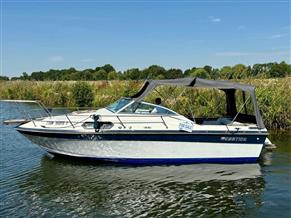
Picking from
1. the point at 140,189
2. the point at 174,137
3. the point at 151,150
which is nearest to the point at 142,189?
the point at 140,189

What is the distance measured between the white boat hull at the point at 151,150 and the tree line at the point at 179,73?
3.79 metres

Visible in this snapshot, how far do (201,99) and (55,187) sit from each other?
11831mm

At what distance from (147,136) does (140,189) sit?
2.53m

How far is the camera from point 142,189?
10.4 metres

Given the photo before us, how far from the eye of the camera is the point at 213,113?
760 inches

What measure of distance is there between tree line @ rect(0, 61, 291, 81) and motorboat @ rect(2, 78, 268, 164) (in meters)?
2.99

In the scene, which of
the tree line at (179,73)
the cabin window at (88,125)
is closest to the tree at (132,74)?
the tree line at (179,73)

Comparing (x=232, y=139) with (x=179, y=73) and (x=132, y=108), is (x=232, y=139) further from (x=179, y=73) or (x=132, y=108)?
(x=179, y=73)

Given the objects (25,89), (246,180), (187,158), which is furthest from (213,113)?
(25,89)

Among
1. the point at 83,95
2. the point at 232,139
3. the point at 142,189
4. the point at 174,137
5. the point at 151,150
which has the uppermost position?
the point at 83,95

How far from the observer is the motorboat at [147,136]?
12.6 m

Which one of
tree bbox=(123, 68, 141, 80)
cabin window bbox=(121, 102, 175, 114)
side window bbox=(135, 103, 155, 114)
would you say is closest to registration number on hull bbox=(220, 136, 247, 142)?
cabin window bbox=(121, 102, 175, 114)

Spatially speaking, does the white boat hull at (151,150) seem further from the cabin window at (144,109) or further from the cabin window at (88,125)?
the cabin window at (144,109)

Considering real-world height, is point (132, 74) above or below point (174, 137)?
above
